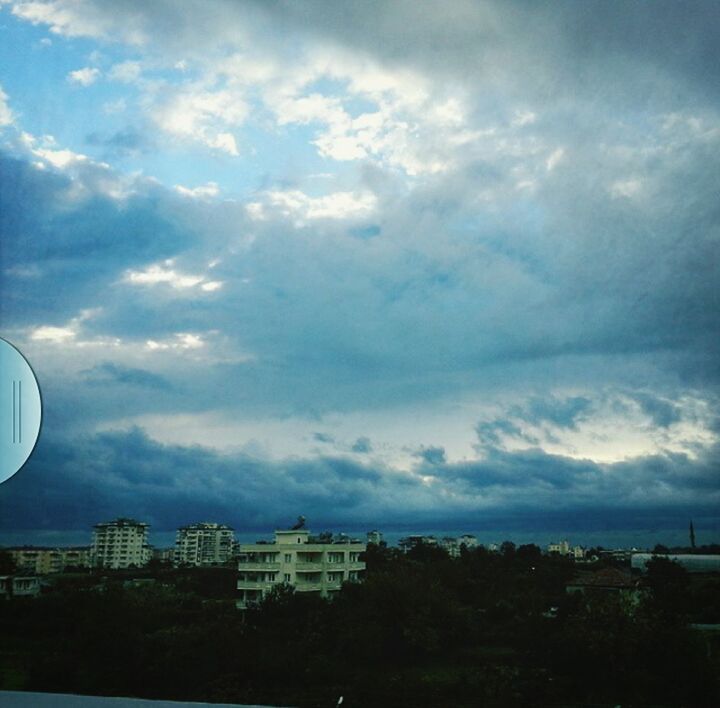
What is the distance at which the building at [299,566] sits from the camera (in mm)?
4793

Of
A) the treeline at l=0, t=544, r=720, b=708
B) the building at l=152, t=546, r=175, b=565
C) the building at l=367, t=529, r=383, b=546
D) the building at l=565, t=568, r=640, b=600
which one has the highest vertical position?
the building at l=367, t=529, r=383, b=546

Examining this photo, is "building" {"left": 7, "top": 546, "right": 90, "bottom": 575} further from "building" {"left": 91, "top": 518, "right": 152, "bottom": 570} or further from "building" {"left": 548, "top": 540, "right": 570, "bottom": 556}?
"building" {"left": 548, "top": 540, "right": 570, "bottom": 556}

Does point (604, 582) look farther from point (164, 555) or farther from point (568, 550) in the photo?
point (164, 555)

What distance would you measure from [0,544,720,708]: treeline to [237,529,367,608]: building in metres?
0.08

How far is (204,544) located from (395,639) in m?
1.49

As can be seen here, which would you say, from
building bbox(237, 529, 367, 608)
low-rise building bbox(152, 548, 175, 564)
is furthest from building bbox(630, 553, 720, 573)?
low-rise building bbox(152, 548, 175, 564)

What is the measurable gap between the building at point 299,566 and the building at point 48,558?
3.77 ft

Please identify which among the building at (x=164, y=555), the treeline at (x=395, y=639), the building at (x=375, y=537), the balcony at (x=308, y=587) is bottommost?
the treeline at (x=395, y=639)

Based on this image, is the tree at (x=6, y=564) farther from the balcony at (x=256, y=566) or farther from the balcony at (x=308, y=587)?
the balcony at (x=308, y=587)

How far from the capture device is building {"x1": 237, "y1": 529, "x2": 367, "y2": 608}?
4.79m

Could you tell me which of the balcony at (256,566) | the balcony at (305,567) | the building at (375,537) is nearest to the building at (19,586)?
the balcony at (256,566)
